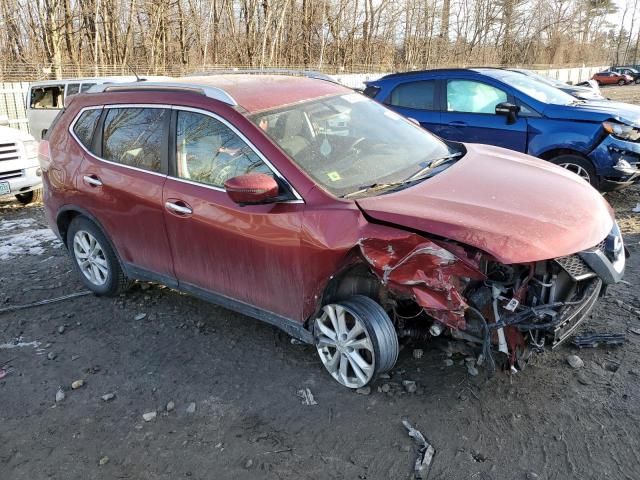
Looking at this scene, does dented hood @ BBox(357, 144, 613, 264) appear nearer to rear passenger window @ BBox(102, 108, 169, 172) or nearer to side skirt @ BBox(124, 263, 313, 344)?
side skirt @ BBox(124, 263, 313, 344)

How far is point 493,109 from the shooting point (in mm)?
7000

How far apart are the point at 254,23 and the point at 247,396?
87.0 ft

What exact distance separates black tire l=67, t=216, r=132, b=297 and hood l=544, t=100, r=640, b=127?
5.12 m

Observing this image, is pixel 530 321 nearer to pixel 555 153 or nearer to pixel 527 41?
pixel 555 153

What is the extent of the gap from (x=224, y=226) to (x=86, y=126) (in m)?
1.93

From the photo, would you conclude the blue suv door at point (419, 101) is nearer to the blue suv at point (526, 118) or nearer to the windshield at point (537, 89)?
the blue suv at point (526, 118)

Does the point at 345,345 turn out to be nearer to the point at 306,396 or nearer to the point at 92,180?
the point at 306,396

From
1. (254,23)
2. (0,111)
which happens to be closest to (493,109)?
(0,111)

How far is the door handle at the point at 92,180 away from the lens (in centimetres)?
436

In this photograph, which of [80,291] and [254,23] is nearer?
[80,291]

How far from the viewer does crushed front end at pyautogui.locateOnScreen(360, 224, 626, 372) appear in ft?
9.31

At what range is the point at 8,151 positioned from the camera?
Result: 25.5ft

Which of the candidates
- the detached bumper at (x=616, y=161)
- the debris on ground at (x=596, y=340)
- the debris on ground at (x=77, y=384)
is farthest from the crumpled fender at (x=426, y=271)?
the detached bumper at (x=616, y=161)

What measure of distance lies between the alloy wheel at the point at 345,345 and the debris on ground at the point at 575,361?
4.11 ft
